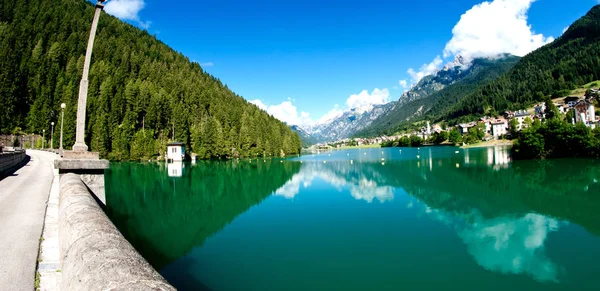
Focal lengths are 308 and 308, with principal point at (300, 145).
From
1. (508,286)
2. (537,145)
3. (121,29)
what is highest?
(121,29)

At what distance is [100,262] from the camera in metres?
3.29

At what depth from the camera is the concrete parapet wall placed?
295 centimetres

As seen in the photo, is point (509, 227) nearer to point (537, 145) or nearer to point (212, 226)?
point (212, 226)

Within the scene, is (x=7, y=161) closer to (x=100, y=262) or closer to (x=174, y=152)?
(x=100, y=262)

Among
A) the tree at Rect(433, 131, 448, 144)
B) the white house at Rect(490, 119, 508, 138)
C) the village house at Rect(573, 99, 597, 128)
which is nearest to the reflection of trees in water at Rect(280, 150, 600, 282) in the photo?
the village house at Rect(573, 99, 597, 128)

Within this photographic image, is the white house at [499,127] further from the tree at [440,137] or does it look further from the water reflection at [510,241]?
the water reflection at [510,241]

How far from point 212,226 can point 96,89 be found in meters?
81.6

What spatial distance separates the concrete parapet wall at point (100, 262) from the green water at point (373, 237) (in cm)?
587

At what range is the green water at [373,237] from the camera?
405 inches

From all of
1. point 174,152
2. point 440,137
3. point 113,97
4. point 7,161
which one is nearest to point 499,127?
point 440,137

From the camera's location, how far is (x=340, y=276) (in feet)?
34.3

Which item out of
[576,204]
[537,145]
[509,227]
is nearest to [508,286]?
[509,227]

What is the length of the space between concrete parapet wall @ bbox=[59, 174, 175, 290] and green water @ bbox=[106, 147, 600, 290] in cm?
587

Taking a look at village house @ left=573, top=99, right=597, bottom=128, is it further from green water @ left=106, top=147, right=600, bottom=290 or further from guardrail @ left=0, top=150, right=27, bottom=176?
guardrail @ left=0, top=150, right=27, bottom=176
